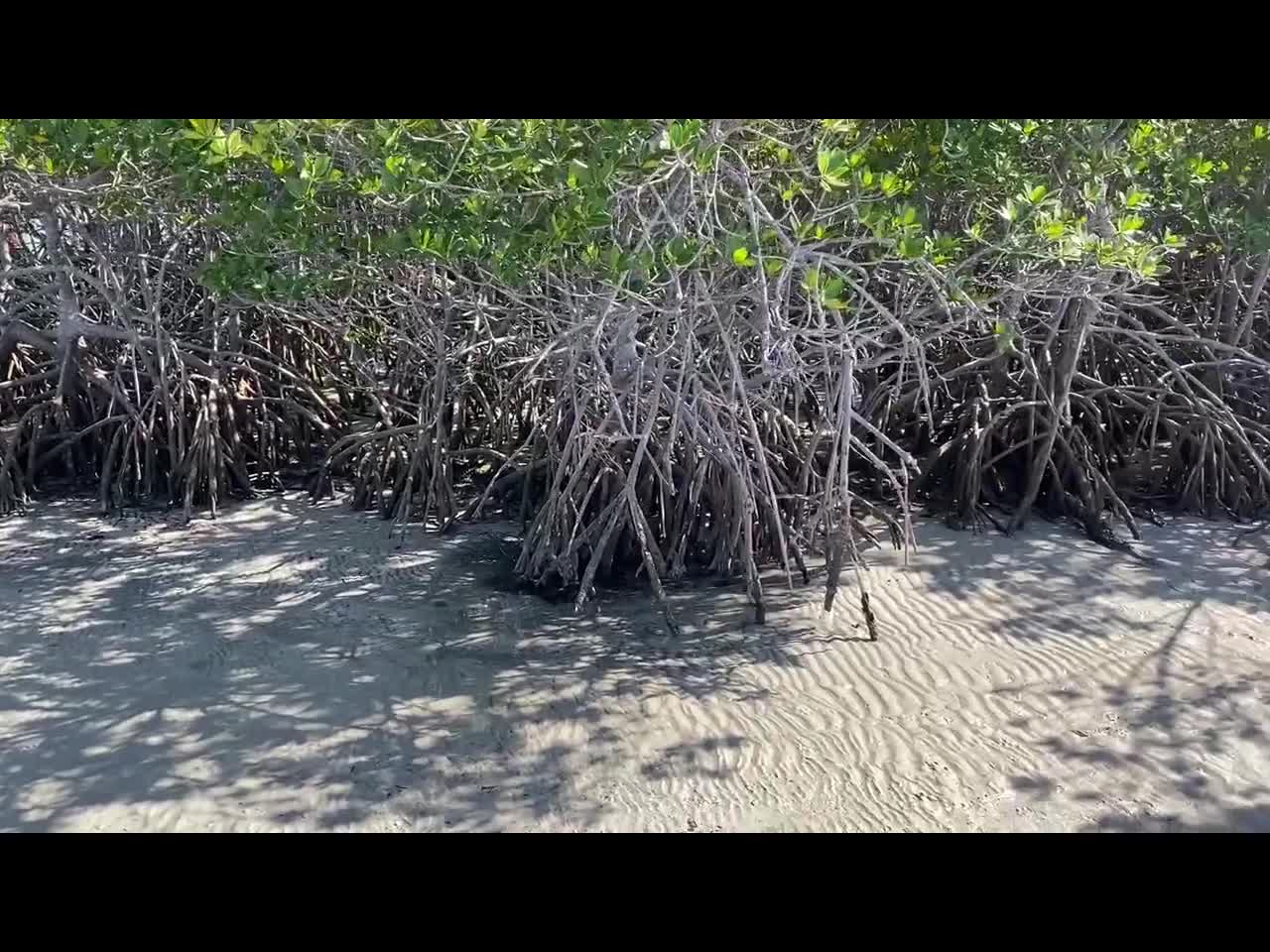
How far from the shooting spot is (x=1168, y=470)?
6398mm

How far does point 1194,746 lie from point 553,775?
214cm

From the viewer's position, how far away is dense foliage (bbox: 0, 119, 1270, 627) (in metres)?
3.78

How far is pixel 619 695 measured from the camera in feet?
13.3

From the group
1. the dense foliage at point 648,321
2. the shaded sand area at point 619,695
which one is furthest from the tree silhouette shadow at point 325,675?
the dense foliage at point 648,321

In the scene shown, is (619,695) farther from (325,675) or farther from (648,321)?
(648,321)

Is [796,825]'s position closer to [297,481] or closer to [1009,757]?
[1009,757]

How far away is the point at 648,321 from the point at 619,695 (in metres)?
1.61

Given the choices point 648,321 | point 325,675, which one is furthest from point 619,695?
point 648,321

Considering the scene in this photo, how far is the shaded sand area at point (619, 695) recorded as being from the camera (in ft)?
11.1

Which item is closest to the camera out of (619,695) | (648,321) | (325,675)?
(619,695)

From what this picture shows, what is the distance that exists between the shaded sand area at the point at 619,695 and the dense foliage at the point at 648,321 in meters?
0.43

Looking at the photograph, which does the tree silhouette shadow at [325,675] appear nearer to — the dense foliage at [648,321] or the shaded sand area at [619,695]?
the shaded sand area at [619,695]
